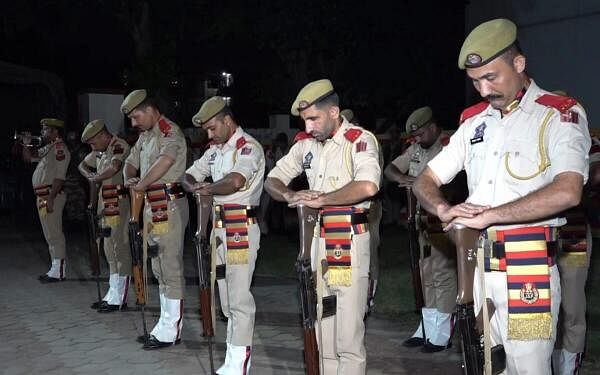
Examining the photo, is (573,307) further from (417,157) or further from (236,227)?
(236,227)

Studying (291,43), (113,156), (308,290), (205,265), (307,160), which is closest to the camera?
(308,290)

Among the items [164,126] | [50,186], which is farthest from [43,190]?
[164,126]

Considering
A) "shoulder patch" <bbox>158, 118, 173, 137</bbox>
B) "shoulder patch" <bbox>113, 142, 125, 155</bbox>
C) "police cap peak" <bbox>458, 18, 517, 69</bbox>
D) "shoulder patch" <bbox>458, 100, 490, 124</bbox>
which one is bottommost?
"shoulder patch" <bbox>113, 142, 125, 155</bbox>

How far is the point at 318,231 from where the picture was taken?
4.88m

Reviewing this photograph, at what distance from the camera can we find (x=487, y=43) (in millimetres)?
3396

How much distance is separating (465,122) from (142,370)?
4.00 meters

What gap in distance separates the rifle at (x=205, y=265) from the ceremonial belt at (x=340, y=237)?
5.13 ft

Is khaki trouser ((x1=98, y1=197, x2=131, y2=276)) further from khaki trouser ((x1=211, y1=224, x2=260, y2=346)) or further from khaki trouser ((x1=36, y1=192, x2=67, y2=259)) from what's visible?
khaki trouser ((x1=211, y1=224, x2=260, y2=346))

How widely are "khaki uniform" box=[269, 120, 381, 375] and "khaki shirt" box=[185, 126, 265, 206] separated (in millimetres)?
1184

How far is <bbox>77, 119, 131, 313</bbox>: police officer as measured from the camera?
909 cm

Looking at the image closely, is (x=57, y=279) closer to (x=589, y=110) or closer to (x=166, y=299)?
(x=166, y=299)

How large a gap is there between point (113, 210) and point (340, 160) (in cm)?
505

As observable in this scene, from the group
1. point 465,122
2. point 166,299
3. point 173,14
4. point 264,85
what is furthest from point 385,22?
point 465,122

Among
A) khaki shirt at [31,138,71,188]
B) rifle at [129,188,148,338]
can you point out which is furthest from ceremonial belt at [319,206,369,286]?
khaki shirt at [31,138,71,188]
